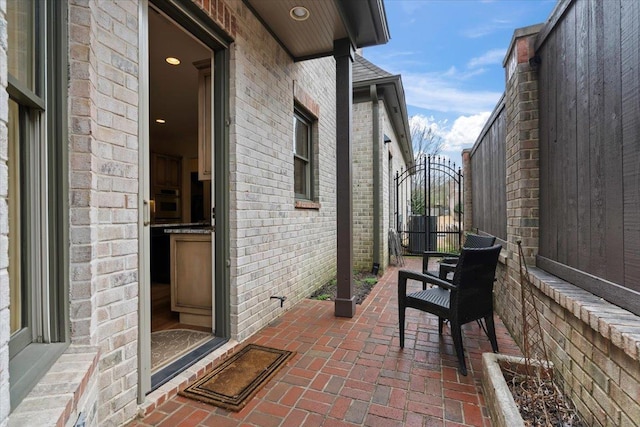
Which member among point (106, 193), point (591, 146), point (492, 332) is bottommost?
point (492, 332)

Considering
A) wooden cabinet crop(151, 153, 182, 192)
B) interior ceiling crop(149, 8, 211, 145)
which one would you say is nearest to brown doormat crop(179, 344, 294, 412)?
interior ceiling crop(149, 8, 211, 145)

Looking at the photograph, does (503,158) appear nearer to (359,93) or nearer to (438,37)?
(359,93)

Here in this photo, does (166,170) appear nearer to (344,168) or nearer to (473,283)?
(344,168)

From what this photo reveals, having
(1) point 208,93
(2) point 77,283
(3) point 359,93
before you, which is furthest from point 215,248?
(3) point 359,93

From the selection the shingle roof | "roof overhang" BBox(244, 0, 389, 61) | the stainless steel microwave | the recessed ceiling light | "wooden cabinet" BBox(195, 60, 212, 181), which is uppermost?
the shingle roof

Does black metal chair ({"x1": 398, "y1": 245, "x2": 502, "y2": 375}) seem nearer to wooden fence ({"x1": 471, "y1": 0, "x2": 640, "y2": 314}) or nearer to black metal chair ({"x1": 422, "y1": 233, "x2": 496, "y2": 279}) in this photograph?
wooden fence ({"x1": 471, "y1": 0, "x2": 640, "y2": 314})

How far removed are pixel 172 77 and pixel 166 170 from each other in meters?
3.55

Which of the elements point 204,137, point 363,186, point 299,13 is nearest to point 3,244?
point 204,137

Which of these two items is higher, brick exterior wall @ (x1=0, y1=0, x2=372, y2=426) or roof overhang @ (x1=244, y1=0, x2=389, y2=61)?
roof overhang @ (x1=244, y1=0, x2=389, y2=61)

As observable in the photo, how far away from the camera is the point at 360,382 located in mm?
2057

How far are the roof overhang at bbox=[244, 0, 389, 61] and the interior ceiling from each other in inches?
28.8

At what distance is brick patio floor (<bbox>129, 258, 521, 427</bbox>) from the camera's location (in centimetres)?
170

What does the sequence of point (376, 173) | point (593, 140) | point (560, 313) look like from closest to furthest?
point (593, 140)
point (560, 313)
point (376, 173)

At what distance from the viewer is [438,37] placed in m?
17.6
